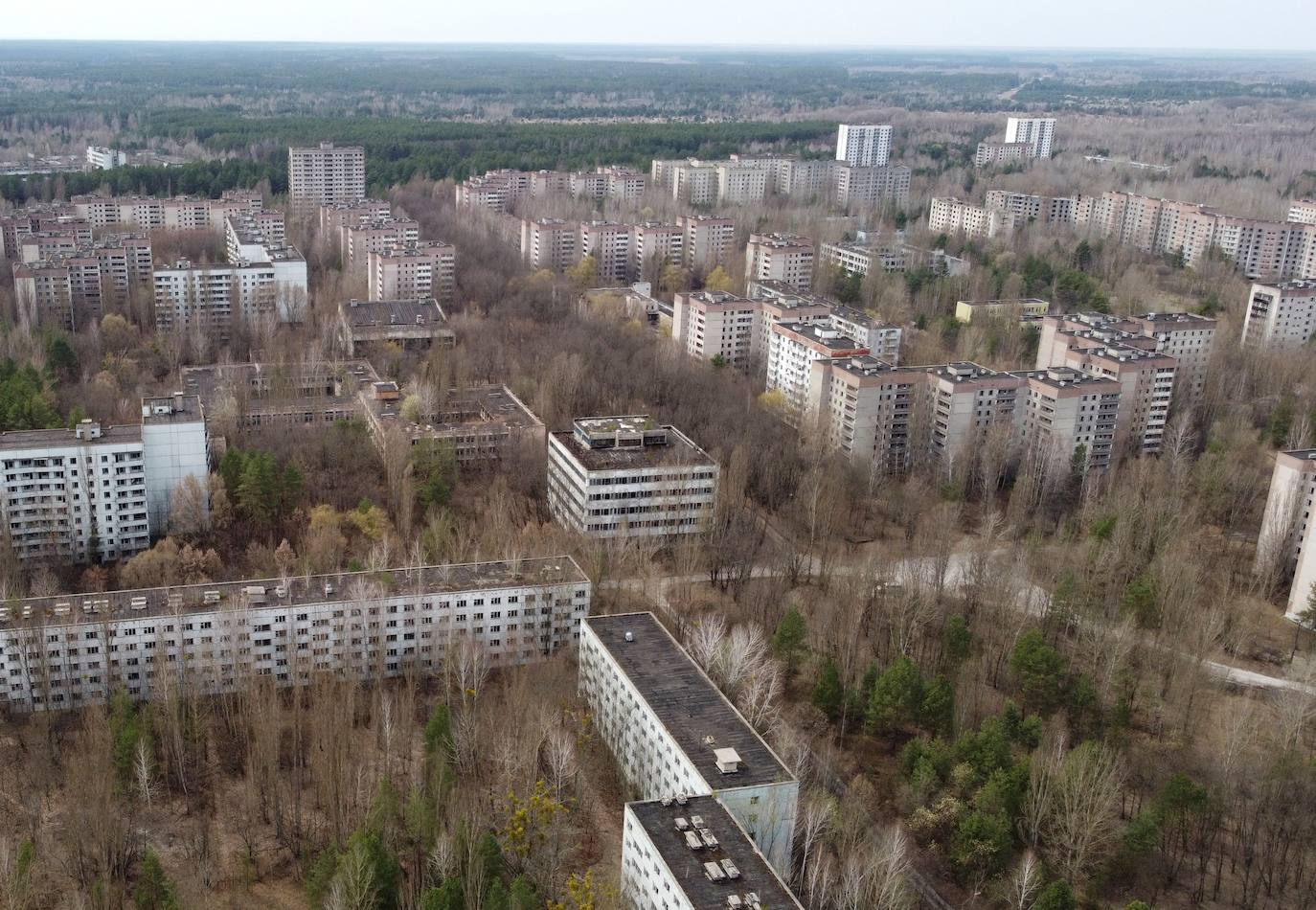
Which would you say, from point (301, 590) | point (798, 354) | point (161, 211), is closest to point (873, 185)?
point (161, 211)

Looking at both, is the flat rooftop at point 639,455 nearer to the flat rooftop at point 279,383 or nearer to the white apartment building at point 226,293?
the flat rooftop at point 279,383

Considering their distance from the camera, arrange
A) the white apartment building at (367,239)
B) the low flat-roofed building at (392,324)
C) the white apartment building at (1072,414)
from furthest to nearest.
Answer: the white apartment building at (367,239) < the low flat-roofed building at (392,324) < the white apartment building at (1072,414)

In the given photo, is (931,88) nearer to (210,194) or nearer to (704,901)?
(210,194)

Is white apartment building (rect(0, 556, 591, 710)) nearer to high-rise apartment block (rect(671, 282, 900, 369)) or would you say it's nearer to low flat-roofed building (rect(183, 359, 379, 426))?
low flat-roofed building (rect(183, 359, 379, 426))

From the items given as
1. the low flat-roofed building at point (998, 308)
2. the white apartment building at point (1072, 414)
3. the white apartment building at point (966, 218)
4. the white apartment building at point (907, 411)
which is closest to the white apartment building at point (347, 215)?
the low flat-roofed building at point (998, 308)

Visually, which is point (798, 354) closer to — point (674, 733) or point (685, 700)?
point (685, 700)

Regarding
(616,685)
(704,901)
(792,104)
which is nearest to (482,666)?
(616,685)

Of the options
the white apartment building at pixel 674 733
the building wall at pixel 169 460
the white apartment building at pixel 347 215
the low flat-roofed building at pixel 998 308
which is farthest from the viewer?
the white apartment building at pixel 347 215
